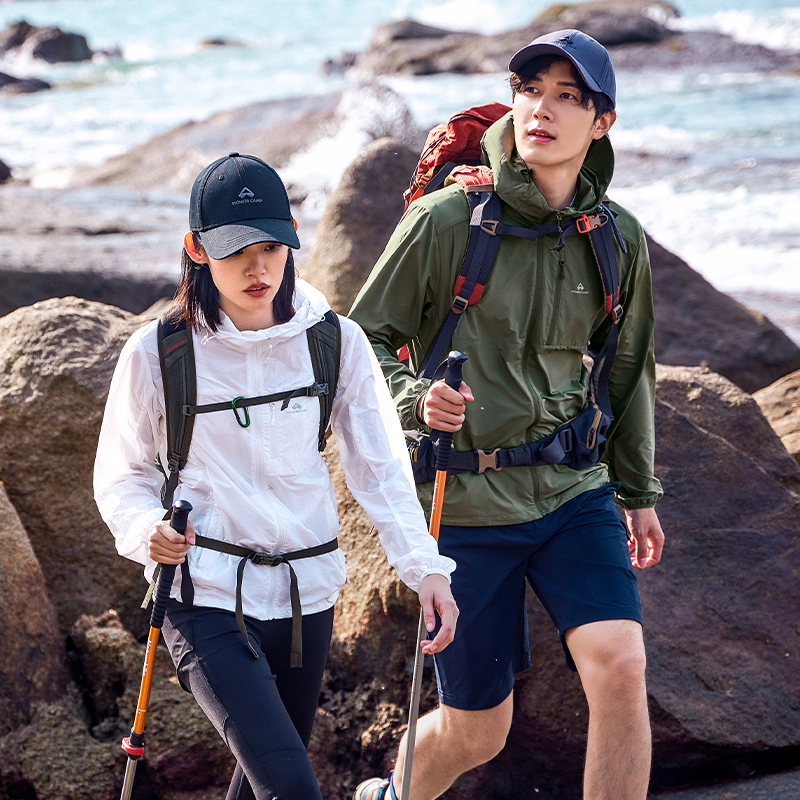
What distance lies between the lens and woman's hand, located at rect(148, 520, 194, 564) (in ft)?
8.92

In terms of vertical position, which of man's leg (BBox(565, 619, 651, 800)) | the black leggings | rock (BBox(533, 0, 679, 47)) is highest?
the black leggings

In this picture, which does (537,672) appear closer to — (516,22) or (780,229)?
(780,229)

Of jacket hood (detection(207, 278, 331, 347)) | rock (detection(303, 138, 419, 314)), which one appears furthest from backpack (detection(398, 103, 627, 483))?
rock (detection(303, 138, 419, 314))

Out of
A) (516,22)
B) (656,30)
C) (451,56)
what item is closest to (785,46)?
(656,30)

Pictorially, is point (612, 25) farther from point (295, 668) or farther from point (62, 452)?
point (295, 668)

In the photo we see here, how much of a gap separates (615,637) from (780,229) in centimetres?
1542

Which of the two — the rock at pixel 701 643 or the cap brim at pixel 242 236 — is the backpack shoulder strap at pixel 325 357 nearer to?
the cap brim at pixel 242 236

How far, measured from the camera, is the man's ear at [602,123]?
12.4 ft

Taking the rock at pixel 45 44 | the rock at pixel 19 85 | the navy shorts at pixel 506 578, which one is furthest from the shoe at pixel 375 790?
the rock at pixel 45 44

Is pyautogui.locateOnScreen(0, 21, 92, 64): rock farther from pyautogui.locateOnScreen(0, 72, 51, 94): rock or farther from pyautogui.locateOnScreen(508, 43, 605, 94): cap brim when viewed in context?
pyautogui.locateOnScreen(508, 43, 605, 94): cap brim

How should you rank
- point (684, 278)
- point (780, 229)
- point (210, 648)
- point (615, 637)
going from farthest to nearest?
point (780, 229) < point (684, 278) < point (615, 637) < point (210, 648)

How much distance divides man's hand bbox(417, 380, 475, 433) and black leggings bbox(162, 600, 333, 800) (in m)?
0.62

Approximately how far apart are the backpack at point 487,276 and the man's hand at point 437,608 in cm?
60

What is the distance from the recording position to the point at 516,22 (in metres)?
61.0
